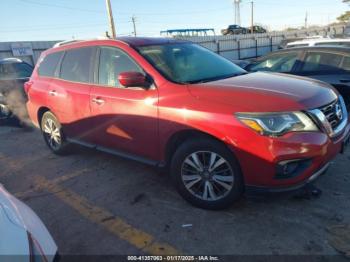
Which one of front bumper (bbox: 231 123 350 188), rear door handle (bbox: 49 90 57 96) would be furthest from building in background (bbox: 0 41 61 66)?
front bumper (bbox: 231 123 350 188)

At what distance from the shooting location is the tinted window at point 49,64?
5.07 m

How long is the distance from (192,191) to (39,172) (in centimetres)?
260

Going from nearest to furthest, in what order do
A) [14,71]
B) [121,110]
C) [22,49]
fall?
1. [121,110]
2. [14,71]
3. [22,49]

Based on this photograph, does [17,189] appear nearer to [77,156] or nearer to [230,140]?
[77,156]

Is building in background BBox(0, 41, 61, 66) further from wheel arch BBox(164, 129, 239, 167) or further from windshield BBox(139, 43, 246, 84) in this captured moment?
wheel arch BBox(164, 129, 239, 167)

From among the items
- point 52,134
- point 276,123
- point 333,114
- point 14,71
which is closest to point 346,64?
point 333,114

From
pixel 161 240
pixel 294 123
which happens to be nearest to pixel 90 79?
pixel 161 240

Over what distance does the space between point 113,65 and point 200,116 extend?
159cm

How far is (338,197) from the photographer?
3363 mm

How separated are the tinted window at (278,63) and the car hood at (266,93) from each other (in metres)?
2.75

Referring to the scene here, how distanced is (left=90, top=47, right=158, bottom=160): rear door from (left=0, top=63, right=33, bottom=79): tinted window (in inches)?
217

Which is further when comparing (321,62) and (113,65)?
(321,62)

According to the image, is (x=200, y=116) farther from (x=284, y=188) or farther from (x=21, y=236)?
Answer: (x=21, y=236)

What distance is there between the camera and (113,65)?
4.02m
